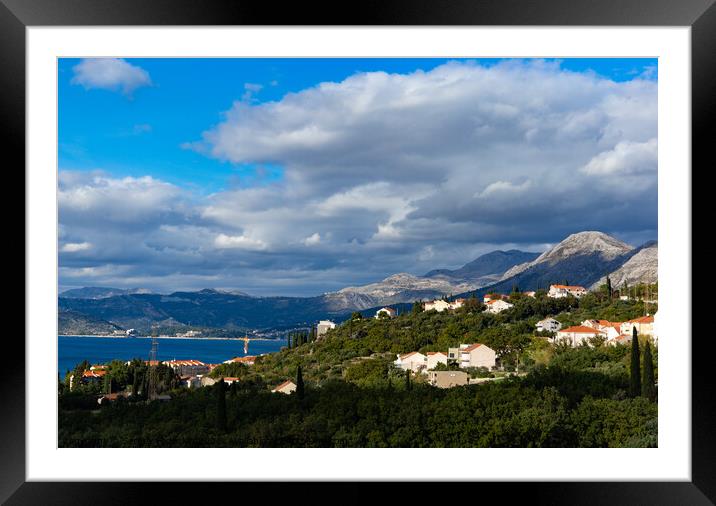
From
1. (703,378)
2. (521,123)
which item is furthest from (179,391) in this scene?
(521,123)

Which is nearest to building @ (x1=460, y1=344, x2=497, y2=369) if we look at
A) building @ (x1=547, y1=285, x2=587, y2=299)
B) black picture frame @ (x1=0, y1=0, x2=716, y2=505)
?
building @ (x1=547, y1=285, x2=587, y2=299)

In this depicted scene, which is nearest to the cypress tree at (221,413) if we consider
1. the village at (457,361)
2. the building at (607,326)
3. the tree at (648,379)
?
the village at (457,361)

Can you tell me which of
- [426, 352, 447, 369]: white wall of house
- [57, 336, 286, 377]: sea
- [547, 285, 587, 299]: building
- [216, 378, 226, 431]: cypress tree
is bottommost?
[216, 378, 226, 431]: cypress tree

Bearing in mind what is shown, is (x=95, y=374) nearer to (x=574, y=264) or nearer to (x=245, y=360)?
(x=245, y=360)

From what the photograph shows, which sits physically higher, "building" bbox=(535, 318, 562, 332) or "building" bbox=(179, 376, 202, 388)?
"building" bbox=(535, 318, 562, 332)

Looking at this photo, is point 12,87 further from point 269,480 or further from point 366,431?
point 366,431

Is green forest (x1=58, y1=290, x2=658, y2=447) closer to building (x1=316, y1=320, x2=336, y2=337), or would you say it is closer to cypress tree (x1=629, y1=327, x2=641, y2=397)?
cypress tree (x1=629, y1=327, x2=641, y2=397)
